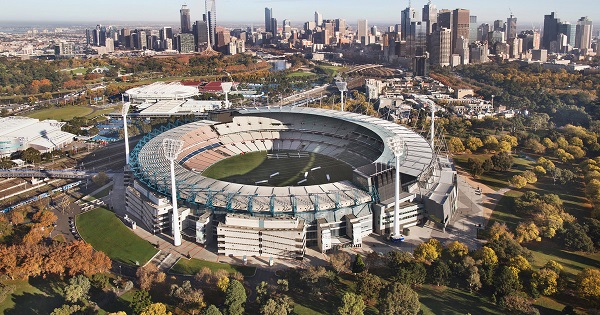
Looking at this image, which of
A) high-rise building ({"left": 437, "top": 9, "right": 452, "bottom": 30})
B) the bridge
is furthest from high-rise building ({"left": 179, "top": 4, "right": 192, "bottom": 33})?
the bridge

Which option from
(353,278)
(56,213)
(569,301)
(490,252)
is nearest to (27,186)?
(56,213)

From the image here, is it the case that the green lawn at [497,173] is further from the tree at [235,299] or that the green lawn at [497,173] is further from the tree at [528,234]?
the tree at [235,299]

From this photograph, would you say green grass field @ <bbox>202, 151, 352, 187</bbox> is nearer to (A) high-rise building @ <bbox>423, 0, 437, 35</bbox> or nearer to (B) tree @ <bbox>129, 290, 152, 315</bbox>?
(B) tree @ <bbox>129, 290, 152, 315</bbox>

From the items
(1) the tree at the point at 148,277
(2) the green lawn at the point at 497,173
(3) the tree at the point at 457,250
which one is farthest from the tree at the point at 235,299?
(2) the green lawn at the point at 497,173

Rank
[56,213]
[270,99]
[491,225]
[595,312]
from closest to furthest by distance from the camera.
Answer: [595,312] < [491,225] < [56,213] < [270,99]

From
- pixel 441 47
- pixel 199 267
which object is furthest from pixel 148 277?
pixel 441 47

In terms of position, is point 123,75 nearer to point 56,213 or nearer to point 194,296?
point 56,213
